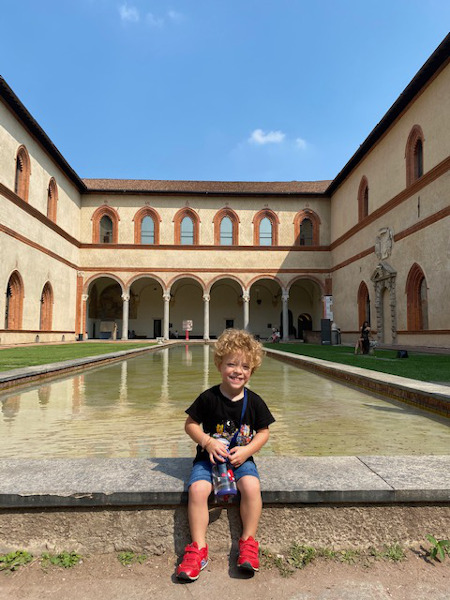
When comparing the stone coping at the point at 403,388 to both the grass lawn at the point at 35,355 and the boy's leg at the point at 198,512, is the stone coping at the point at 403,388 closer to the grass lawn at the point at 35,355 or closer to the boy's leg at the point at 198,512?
the boy's leg at the point at 198,512

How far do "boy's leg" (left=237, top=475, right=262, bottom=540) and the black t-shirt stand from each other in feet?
1.31

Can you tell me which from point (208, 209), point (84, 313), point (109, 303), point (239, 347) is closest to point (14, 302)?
point (84, 313)

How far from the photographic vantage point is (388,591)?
165 centimetres

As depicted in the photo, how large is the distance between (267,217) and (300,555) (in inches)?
1089

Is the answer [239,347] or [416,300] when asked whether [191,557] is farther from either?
[416,300]

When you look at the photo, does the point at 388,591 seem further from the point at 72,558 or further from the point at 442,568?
the point at 72,558

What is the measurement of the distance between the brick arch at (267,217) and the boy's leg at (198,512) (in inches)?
1058

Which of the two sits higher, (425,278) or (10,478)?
(425,278)

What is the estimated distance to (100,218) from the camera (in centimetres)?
2809

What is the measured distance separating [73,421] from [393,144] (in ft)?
61.1

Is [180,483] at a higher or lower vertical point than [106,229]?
lower

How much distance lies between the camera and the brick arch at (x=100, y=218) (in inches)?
1099

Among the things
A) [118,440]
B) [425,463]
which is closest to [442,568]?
[425,463]

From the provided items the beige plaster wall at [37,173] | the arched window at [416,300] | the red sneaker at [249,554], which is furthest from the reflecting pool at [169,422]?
the beige plaster wall at [37,173]
